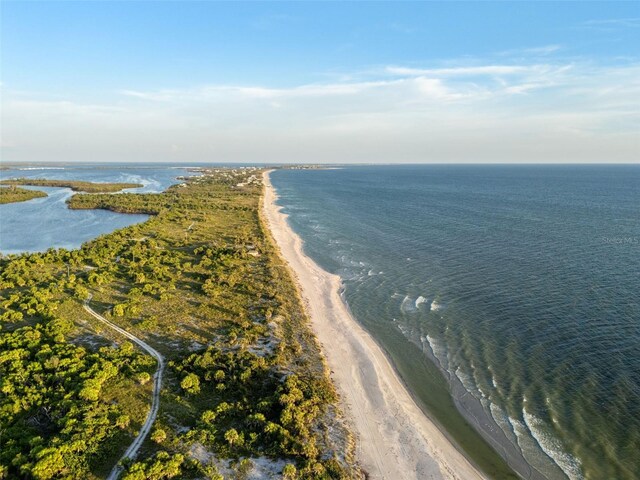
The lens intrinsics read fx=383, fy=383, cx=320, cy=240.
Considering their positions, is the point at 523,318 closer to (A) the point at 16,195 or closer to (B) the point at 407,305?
(B) the point at 407,305

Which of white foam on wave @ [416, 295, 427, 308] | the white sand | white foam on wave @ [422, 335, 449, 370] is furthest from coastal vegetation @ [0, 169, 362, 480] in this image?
white foam on wave @ [416, 295, 427, 308]

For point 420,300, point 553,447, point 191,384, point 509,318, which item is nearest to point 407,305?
point 420,300

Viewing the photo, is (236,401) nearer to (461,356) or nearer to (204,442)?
(204,442)

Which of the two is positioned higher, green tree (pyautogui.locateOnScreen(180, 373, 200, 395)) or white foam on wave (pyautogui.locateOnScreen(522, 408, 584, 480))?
green tree (pyautogui.locateOnScreen(180, 373, 200, 395))

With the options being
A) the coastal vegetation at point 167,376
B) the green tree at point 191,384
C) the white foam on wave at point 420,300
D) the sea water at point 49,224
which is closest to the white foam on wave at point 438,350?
the white foam on wave at point 420,300

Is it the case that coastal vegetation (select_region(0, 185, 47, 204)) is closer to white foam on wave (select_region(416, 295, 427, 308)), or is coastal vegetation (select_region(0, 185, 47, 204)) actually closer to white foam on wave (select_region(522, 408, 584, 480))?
white foam on wave (select_region(416, 295, 427, 308))

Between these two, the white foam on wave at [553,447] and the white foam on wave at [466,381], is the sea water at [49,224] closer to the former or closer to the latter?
the white foam on wave at [466,381]
